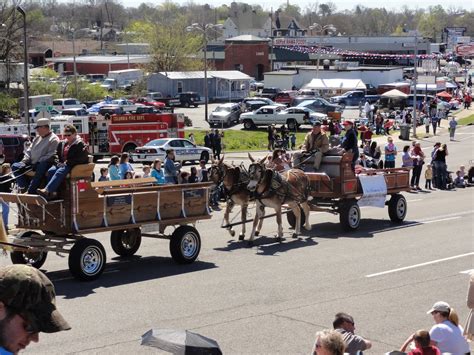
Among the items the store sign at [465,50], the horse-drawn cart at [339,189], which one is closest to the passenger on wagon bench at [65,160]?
the horse-drawn cart at [339,189]

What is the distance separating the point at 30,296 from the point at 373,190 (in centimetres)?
1955

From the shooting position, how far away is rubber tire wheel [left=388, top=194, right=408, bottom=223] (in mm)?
24656

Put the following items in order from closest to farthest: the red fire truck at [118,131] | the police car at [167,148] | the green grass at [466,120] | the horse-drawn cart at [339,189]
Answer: the horse-drawn cart at [339,189] → the police car at [167,148] → the red fire truck at [118,131] → the green grass at [466,120]

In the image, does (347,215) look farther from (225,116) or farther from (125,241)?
(225,116)

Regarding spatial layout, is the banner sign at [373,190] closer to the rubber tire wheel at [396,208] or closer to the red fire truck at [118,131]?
the rubber tire wheel at [396,208]

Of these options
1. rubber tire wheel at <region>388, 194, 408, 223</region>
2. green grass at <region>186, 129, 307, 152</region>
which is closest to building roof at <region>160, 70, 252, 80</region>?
green grass at <region>186, 129, 307, 152</region>

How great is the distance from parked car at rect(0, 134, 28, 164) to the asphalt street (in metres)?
18.0

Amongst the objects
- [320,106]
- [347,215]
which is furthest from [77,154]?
[320,106]

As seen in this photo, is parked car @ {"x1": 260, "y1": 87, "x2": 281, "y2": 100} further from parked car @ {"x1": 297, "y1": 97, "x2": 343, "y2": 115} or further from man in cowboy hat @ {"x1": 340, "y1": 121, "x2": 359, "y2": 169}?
man in cowboy hat @ {"x1": 340, "y1": 121, "x2": 359, "y2": 169}

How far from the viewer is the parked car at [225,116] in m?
64.4

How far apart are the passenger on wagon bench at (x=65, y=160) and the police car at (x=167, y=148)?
80.8ft

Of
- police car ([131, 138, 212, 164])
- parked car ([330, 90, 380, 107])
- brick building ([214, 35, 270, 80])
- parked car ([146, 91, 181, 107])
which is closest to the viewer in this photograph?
police car ([131, 138, 212, 164])

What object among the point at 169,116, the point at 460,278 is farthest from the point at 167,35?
the point at 460,278

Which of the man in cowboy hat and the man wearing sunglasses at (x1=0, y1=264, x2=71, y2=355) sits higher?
the man wearing sunglasses at (x1=0, y1=264, x2=71, y2=355)
